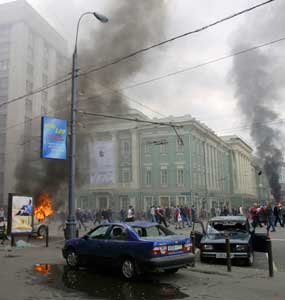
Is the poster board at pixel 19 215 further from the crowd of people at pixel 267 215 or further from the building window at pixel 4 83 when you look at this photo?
the building window at pixel 4 83

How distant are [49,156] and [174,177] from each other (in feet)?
115

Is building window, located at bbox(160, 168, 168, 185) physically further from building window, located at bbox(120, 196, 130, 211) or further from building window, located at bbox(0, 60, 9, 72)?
building window, located at bbox(0, 60, 9, 72)

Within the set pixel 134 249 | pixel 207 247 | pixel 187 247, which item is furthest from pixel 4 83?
pixel 187 247

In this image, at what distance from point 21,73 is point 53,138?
2551cm

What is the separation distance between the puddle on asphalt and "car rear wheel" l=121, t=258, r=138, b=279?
6.0 inches

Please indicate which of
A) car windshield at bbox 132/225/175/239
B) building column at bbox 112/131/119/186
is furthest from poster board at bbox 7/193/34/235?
building column at bbox 112/131/119/186

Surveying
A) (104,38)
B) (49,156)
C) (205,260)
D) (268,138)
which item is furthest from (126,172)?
(205,260)

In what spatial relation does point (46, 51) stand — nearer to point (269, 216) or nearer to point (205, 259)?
point (269, 216)

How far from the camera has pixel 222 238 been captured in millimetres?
11008

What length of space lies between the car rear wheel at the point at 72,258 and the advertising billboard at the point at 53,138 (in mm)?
5305

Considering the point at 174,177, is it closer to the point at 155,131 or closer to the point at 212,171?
the point at 155,131

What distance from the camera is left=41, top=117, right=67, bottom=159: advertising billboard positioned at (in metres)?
14.7

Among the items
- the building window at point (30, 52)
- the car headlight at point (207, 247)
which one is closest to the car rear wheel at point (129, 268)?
the car headlight at point (207, 247)

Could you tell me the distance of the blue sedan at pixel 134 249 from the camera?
8.11m
